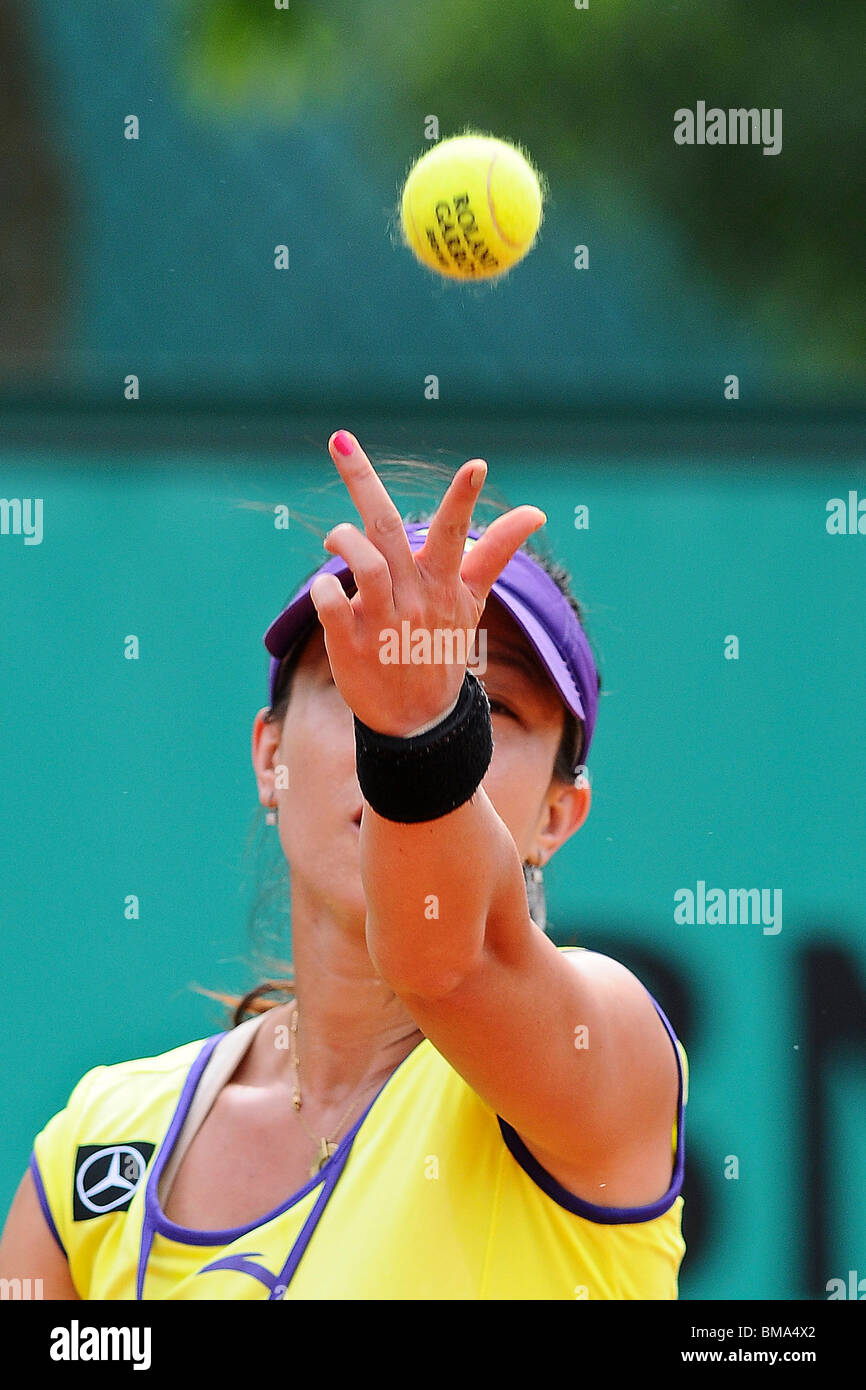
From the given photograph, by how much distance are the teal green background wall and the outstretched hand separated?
1.16 meters

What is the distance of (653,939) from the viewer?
2027 millimetres

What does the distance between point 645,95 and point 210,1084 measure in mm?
1897

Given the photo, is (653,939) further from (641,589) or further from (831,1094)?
(641,589)

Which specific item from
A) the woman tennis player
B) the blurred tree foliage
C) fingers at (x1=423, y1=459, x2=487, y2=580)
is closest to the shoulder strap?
the woman tennis player

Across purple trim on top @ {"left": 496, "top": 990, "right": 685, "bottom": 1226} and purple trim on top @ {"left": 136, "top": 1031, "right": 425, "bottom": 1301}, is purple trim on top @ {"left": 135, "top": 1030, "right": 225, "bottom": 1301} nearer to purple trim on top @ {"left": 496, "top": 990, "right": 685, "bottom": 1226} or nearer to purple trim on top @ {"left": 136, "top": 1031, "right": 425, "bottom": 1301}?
purple trim on top @ {"left": 136, "top": 1031, "right": 425, "bottom": 1301}

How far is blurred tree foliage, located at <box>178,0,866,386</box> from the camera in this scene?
7.88ft

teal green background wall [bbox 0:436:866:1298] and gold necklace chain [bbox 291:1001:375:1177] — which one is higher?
teal green background wall [bbox 0:436:866:1298]

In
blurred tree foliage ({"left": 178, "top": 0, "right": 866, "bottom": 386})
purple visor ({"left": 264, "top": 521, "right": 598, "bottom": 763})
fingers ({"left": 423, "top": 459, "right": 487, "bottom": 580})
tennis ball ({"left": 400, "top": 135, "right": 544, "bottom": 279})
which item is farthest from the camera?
blurred tree foliage ({"left": 178, "top": 0, "right": 866, "bottom": 386})

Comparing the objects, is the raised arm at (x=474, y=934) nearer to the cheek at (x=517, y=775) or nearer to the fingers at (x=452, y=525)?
the fingers at (x=452, y=525)

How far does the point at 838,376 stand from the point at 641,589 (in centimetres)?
47

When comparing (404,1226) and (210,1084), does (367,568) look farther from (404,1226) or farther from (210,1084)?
(210,1084)

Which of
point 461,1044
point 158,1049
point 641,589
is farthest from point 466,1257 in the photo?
point 641,589

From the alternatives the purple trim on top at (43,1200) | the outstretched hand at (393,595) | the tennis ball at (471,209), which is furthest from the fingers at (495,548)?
the tennis ball at (471,209)
